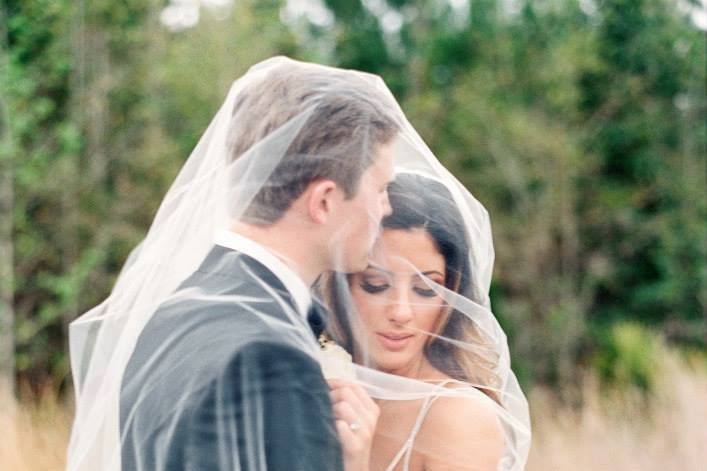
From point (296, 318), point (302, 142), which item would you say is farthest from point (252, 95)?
point (296, 318)

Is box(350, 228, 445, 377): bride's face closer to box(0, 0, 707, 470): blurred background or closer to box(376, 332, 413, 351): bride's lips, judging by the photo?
box(376, 332, 413, 351): bride's lips

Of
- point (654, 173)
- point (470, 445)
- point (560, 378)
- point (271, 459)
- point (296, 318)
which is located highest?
point (296, 318)

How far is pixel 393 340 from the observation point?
233 centimetres

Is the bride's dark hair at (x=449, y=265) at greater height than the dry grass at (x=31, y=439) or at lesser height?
greater

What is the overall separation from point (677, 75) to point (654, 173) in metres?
1.70

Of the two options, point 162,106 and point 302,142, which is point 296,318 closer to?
point 302,142

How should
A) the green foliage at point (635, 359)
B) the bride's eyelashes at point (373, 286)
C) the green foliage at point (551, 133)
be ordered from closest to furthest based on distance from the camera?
the bride's eyelashes at point (373, 286)
the green foliage at point (635, 359)
the green foliage at point (551, 133)

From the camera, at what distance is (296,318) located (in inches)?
76.2

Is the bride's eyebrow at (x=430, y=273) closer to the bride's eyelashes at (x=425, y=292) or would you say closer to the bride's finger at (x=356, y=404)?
the bride's eyelashes at (x=425, y=292)

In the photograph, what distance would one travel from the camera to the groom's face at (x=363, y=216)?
2.02 metres

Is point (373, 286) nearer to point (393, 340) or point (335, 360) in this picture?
point (393, 340)

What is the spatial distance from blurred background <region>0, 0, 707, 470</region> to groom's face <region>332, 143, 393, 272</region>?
474cm

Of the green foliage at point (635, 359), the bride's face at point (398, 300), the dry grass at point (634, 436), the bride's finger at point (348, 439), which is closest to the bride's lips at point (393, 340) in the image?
the bride's face at point (398, 300)

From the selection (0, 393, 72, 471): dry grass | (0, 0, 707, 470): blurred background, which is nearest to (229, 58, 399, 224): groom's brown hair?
(0, 393, 72, 471): dry grass
